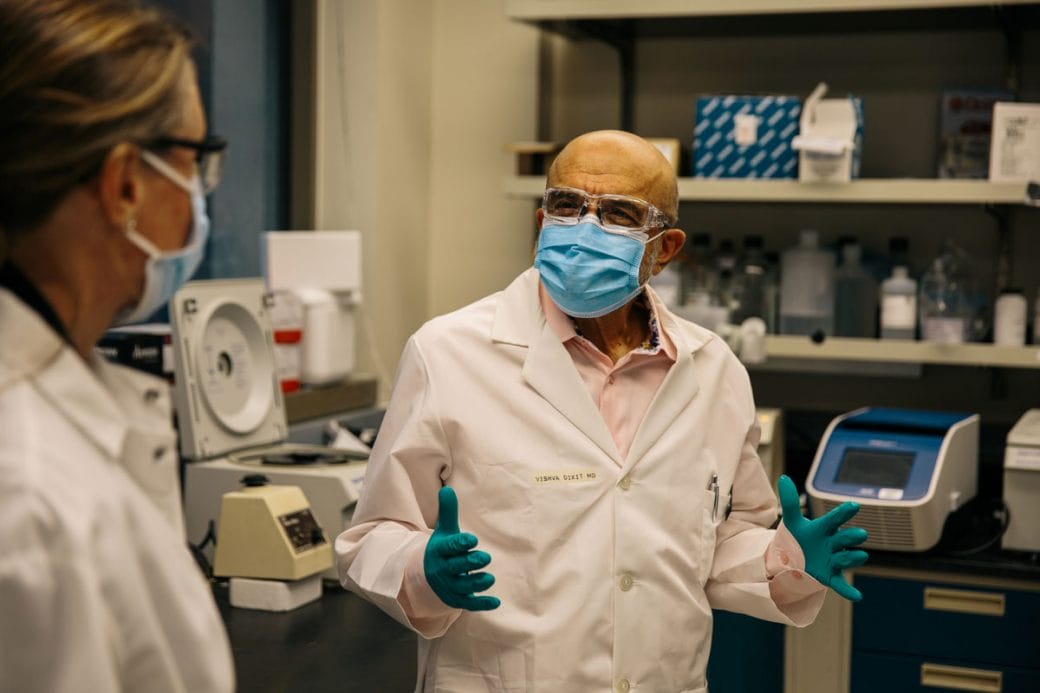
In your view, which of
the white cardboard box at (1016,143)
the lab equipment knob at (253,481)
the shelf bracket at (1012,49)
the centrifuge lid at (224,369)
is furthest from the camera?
the shelf bracket at (1012,49)

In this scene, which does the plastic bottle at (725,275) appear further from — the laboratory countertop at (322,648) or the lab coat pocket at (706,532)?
the lab coat pocket at (706,532)

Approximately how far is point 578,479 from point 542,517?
2.6 inches

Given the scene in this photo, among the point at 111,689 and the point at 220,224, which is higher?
the point at 220,224

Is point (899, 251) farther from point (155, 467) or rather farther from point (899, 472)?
point (155, 467)

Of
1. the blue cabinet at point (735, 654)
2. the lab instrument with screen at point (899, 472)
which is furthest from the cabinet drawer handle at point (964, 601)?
the blue cabinet at point (735, 654)

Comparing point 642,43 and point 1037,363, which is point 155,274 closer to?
point 1037,363

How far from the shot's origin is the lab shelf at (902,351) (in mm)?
2803

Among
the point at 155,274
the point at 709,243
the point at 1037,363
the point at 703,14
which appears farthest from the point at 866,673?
the point at 155,274

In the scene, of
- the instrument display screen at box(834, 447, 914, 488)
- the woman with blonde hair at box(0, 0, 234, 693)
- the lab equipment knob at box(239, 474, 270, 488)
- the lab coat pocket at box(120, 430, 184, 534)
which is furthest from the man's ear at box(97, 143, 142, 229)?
the instrument display screen at box(834, 447, 914, 488)

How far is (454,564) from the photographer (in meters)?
1.35

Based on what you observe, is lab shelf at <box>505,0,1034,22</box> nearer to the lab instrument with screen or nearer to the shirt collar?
the lab instrument with screen

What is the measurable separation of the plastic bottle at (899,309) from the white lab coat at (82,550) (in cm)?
231

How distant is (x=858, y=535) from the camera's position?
5.12ft

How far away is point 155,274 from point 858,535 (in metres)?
0.98
